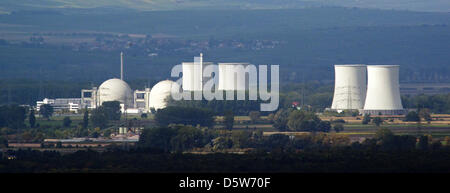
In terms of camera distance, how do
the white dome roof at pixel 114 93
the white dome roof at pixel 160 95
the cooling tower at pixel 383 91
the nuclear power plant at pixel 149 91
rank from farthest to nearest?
the white dome roof at pixel 114 93 < the nuclear power plant at pixel 149 91 < the white dome roof at pixel 160 95 < the cooling tower at pixel 383 91

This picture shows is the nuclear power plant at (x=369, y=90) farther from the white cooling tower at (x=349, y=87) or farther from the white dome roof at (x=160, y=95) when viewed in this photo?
the white dome roof at (x=160, y=95)

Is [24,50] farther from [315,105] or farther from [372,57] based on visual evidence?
[315,105]

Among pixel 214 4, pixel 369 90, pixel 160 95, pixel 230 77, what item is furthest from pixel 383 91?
pixel 214 4

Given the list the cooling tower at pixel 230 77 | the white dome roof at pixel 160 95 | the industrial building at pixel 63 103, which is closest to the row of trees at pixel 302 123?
the white dome roof at pixel 160 95

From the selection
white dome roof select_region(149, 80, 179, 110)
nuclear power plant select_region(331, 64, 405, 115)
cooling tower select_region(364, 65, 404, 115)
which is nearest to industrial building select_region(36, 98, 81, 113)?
white dome roof select_region(149, 80, 179, 110)

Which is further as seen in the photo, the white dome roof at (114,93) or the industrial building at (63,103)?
the industrial building at (63,103)

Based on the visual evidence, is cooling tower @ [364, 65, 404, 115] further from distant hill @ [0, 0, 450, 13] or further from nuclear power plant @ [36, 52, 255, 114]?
distant hill @ [0, 0, 450, 13]
